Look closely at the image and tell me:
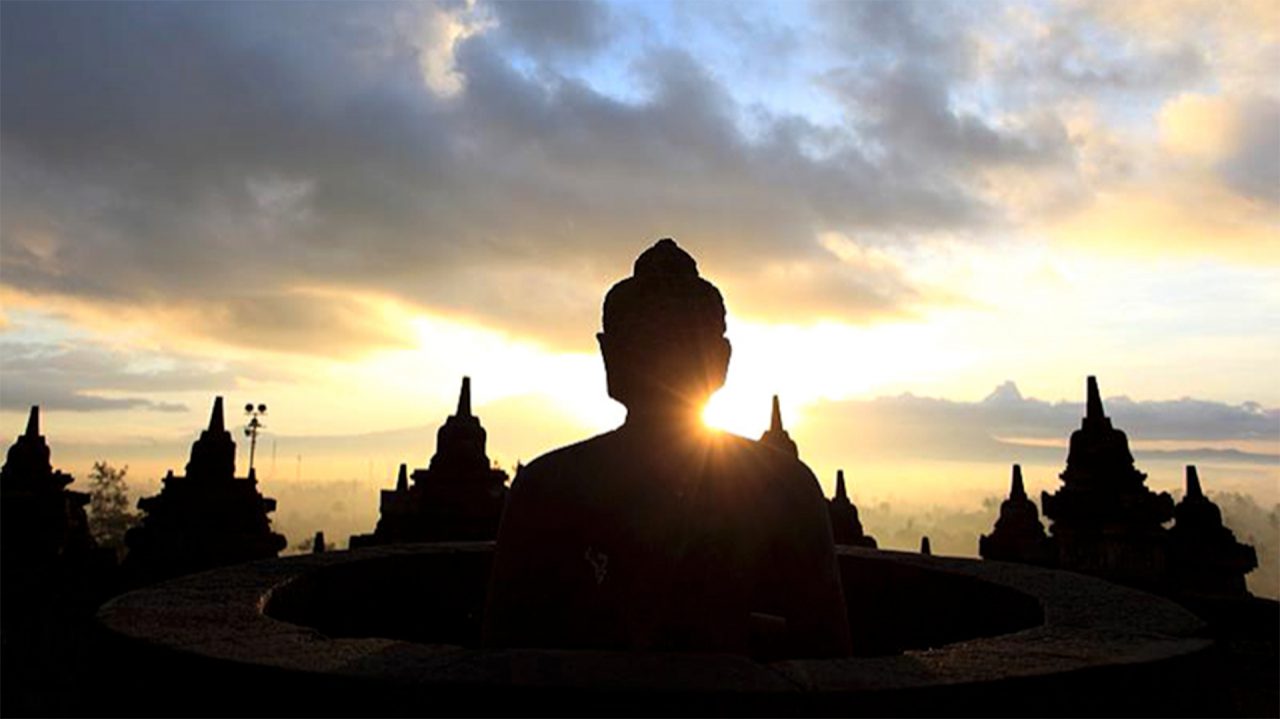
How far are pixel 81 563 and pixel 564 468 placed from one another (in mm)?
10786

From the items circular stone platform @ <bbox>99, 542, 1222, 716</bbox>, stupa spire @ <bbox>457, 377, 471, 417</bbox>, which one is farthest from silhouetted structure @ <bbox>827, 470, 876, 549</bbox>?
circular stone platform @ <bbox>99, 542, 1222, 716</bbox>

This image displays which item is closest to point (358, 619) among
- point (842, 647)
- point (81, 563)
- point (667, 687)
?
point (842, 647)

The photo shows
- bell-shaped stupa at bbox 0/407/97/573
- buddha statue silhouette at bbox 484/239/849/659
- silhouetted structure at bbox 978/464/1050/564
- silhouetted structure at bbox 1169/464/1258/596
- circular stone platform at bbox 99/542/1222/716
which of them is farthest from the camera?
silhouetted structure at bbox 978/464/1050/564

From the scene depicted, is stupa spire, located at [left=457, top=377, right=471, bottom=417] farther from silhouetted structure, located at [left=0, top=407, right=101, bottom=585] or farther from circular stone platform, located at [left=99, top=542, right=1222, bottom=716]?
circular stone platform, located at [left=99, top=542, right=1222, bottom=716]

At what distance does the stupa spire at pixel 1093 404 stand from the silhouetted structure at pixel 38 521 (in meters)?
16.6

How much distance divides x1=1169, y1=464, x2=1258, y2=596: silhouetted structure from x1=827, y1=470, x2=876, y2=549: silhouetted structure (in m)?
4.82

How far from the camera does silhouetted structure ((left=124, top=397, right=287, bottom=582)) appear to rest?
15758 millimetres

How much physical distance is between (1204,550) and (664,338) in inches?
517

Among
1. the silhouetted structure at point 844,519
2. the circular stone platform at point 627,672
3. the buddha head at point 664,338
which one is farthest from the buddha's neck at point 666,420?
the silhouetted structure at point 844,519

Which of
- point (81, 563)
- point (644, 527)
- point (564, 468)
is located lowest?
point (81, 563)

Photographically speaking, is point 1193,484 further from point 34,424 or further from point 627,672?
point 34,424

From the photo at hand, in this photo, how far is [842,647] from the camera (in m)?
4.22

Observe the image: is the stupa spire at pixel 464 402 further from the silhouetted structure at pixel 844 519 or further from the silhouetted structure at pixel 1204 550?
the silhouetted structure at pixel 1204 550

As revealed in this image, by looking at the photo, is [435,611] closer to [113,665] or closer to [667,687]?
[113,665]
